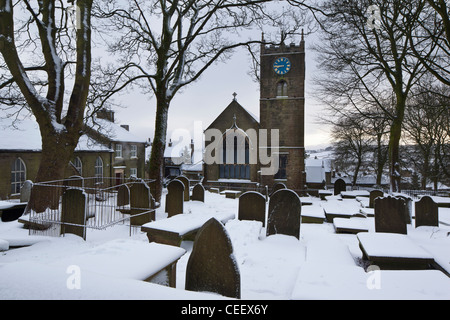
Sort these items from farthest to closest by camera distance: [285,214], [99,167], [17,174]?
[99,167] < [17,174] < [285,214]

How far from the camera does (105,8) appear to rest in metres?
11.7

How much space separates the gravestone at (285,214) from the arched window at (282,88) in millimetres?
19364

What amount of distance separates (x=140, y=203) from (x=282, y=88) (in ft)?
63.9

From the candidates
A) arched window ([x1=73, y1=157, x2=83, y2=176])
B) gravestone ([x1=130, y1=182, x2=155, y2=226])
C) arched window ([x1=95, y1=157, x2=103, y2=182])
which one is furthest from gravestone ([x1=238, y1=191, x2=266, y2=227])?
arched window ([x1=95, y1=157, x2=103, y2=182])

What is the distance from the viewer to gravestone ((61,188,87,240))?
6531mm

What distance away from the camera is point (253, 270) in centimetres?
434

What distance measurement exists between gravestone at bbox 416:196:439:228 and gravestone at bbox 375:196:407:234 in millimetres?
1892

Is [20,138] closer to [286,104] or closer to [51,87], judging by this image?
[51,87]

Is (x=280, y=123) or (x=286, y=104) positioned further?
(x=280, y=123)

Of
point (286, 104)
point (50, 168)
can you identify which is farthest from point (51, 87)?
point (286, 104)

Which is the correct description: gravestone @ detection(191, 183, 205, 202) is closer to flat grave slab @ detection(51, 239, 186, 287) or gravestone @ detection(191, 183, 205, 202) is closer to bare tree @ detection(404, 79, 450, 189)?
flat grave slab @ detection(51, 239, 186, 287)
